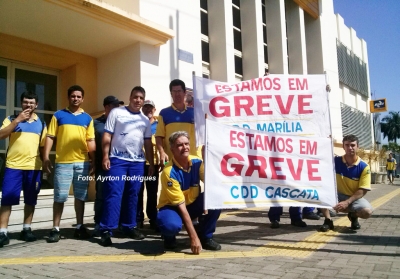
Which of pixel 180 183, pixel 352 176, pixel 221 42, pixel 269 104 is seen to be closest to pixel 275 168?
pixel 269 104

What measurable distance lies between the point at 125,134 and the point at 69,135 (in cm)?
72

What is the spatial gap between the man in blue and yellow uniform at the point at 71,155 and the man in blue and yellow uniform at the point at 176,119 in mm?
914

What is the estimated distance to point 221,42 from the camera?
375 inches

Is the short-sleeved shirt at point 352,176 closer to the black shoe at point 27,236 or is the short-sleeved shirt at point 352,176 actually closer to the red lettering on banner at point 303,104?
the red lettering on banner at point 303,104

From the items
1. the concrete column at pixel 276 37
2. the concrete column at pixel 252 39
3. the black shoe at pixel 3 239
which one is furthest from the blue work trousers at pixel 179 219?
the concrete column at pixel 276 37

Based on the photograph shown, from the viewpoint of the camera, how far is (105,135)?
409cm

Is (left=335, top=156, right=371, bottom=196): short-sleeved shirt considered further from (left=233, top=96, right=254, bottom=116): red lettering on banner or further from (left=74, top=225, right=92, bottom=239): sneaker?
(left=74, top=225, right=92, bottom=239): sneaker

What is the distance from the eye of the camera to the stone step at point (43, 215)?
5.04m

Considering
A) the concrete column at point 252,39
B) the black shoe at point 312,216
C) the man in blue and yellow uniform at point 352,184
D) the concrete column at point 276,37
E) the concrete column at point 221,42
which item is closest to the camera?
the man in blue and yellow uniform at point 352,184

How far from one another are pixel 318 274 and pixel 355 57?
19.9 meters

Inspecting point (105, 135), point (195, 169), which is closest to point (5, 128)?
point (105, 135)

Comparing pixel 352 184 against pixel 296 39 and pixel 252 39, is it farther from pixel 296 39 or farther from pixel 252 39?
pixel 296 39

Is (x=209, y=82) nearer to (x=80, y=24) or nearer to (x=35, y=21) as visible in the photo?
(x=80, y=24)

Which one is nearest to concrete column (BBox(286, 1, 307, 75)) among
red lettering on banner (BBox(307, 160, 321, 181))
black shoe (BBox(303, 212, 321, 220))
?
black shoe (BBox(303, 212, 321, 220))
